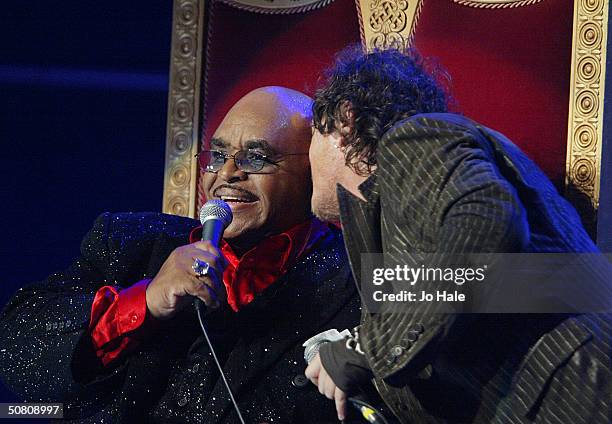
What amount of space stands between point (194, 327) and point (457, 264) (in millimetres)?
968

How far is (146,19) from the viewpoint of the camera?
2701 mm

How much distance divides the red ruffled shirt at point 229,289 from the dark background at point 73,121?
0.56 metres

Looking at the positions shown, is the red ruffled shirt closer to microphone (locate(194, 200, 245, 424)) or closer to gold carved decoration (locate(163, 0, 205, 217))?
microphone (locate(194, 200, 245, 424))

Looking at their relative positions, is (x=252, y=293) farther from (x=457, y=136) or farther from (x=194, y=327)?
(x=457, y=136)

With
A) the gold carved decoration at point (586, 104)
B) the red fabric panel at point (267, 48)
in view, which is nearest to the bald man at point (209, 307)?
the red fabric panel at point (267, 48)

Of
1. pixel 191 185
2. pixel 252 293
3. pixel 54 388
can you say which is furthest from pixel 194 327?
pixel 191 185

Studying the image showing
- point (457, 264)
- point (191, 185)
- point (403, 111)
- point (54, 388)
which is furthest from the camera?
point (191, 185)

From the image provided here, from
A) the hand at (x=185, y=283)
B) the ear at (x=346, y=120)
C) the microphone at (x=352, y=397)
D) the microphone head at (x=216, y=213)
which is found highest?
the ear at (x=346, y=120)

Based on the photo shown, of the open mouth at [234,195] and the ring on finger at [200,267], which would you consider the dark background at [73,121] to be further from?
the ring on finger at [200,267]

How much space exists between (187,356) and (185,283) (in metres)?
0.31

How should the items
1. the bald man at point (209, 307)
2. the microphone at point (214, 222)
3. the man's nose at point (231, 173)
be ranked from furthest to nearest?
the man's nose at point (231, 173)
the bald man at point (209, 307)
the microphone at point (214, 222)

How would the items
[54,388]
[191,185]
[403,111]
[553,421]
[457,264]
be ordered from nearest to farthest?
[457,264], [553,421], [403,111], [54,388], [191,185]

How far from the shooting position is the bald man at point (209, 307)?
2.00m

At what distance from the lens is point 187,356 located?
2102 mm
